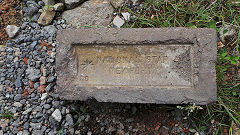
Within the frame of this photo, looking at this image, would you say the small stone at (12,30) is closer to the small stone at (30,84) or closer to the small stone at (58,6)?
the small stone at (58,6)

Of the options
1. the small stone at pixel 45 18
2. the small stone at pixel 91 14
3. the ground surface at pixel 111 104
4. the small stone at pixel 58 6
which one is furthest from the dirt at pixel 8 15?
the small stone at pixel 91 14

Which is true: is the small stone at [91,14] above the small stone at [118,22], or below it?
above

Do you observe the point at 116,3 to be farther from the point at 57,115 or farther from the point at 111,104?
the point at 57,115

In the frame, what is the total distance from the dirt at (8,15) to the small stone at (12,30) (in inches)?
2.6

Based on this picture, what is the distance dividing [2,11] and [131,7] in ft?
5.41

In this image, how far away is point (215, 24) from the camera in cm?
238

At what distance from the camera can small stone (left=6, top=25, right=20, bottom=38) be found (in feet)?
8.39

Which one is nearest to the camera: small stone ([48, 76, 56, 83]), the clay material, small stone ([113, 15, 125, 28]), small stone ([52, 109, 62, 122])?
the clay material

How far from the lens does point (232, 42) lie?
240cm

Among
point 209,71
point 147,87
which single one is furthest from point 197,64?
point 147,87

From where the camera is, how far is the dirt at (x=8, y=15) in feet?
8.56

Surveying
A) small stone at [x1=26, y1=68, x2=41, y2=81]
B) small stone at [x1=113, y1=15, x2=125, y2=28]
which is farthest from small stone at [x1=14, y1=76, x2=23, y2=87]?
small stone at [x1=113, y1=15, x2=125, y2=28]

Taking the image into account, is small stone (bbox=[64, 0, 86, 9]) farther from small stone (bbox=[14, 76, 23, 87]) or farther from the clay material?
small stone (bbox=[14, 76, 23, 87])

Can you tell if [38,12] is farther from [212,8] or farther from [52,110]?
[212,8]
